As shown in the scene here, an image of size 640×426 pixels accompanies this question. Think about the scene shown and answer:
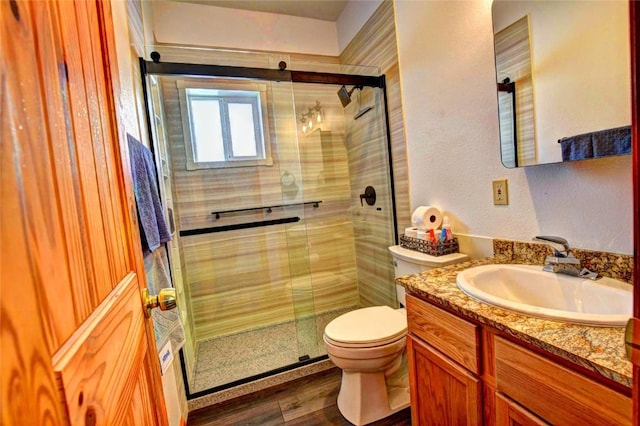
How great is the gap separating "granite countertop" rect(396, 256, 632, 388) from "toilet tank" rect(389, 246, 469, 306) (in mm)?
465

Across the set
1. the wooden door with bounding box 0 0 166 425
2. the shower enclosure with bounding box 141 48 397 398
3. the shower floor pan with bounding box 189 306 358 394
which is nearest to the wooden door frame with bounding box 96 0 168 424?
the wooden door with bounding box 0 0 166 425

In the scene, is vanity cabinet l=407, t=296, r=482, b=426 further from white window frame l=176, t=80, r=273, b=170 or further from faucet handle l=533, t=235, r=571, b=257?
white window frame l=176, t=80, r=273, b=170

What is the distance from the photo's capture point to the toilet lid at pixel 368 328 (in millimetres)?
1484

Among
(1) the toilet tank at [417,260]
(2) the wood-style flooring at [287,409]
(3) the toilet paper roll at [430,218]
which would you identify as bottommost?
(2) the wood-style flooring at [287,409]

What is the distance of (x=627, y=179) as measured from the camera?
91cm

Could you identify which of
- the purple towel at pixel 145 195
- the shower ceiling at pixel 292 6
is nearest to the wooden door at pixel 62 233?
the purple towel at pixel 145 195

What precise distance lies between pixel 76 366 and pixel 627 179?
4.57ft

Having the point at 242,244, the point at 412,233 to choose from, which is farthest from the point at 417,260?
the point at 242,244

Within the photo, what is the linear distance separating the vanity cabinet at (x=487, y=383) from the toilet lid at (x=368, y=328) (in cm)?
28

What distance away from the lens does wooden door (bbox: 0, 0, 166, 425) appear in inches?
10.9

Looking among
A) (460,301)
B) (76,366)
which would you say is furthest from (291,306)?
(76,366)

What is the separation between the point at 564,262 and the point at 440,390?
62 centimetres

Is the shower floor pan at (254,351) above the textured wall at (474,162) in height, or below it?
below

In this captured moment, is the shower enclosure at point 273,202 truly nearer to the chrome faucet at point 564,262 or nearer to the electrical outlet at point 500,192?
the electrical outlet at point 500,192
